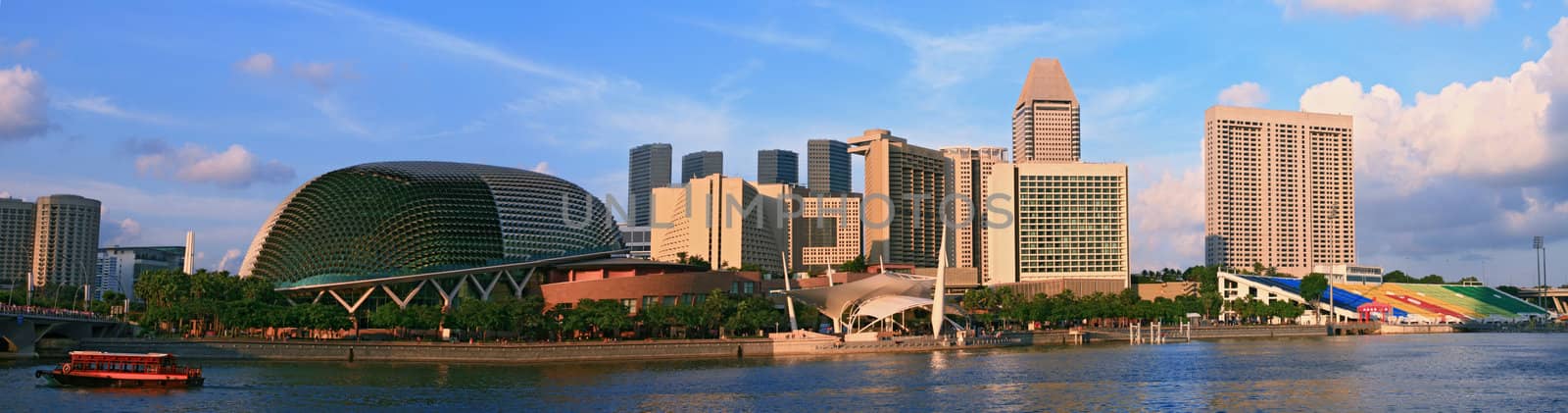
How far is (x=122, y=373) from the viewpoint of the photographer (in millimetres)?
75812

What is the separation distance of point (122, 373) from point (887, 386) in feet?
144

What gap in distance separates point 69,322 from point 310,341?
21060mm

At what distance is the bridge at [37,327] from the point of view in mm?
100688

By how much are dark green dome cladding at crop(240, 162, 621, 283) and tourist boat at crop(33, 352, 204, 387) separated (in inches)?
1997

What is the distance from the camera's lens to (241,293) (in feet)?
400

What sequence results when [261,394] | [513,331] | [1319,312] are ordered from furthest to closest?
[1319,312] < [513,331] < [261,394]

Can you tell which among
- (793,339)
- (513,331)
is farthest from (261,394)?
(793,339)

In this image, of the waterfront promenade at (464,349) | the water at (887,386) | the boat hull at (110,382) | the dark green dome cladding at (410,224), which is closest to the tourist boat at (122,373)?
the boat hull at (110,382)

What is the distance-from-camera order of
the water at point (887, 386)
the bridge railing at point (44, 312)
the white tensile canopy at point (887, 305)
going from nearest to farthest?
1. the water at point (887, 386)
2. the bridge railing at point (44, 312)
3. the white tensile canopy at point (887, 305)

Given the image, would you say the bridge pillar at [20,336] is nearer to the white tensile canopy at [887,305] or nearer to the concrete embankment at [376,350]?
the concrete embankment at [376,350]

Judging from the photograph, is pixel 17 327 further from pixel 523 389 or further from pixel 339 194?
pixel 523 389

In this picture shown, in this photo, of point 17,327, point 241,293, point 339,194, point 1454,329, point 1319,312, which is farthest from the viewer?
point 1319,312

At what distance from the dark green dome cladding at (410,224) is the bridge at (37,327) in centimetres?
2176

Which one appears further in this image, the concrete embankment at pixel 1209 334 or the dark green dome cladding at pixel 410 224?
the concrete embankment at pixel 1209 334
